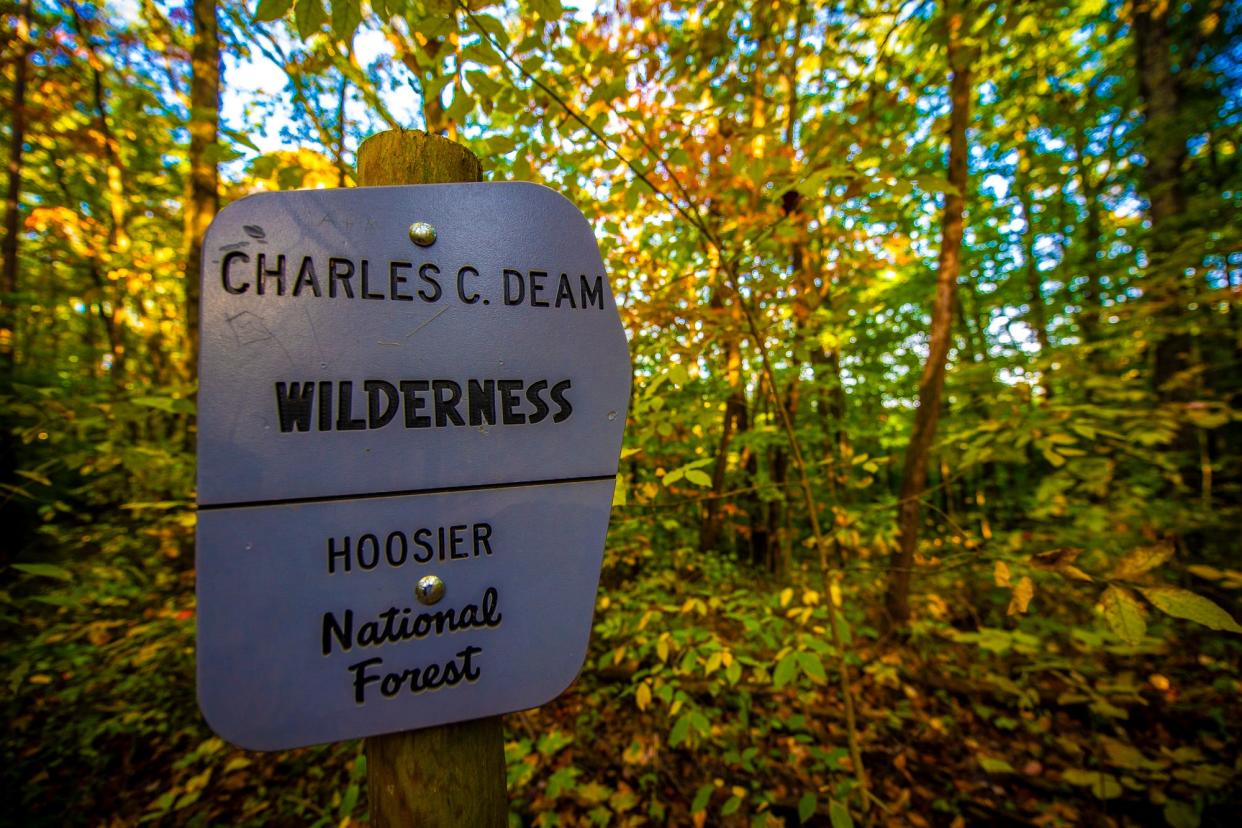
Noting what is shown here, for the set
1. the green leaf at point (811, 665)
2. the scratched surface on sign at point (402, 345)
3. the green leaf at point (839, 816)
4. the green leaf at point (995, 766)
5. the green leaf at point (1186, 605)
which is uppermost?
the scratched surface on sign at point (402, 345)

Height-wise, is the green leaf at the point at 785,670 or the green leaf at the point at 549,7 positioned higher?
the green leaf at the point at 549,7

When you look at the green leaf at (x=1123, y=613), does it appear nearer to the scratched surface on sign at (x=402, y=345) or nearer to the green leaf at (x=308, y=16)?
the scratched surface on sign at (x=402, y=345)

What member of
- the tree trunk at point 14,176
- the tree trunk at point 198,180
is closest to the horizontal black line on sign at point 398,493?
the tree trunk at point 198,180

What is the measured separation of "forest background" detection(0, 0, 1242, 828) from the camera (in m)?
1.58

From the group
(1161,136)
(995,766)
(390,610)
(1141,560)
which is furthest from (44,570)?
(1161,136)

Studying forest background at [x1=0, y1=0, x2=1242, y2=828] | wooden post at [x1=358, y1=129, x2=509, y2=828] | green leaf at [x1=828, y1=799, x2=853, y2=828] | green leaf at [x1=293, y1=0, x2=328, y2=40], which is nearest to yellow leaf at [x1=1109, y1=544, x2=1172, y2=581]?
forest background at [x1=0, y1=0, x2=1242, y2=828]

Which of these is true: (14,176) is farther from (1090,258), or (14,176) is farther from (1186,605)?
(1090,258)

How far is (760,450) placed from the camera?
432 centimetres

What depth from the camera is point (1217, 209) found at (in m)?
3.41

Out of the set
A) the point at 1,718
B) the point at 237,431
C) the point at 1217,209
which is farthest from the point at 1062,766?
the point at 1,718

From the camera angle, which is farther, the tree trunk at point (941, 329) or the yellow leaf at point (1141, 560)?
the tree trunk at point (941, 329)

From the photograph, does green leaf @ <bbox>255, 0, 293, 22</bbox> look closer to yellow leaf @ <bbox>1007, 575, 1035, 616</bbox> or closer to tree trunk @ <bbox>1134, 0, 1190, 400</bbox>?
yellow leaf @ <bbox>1007, 575, 1035, 616</bbox>

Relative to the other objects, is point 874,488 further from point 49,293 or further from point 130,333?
point 130,333

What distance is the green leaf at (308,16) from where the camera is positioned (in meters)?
1.00
